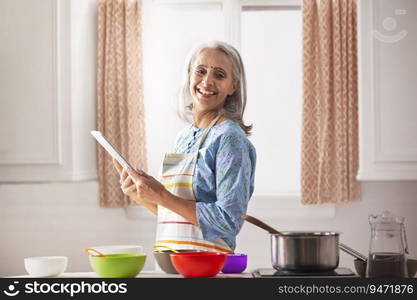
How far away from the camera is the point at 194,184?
5.60 ft

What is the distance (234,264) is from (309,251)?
0.22 m

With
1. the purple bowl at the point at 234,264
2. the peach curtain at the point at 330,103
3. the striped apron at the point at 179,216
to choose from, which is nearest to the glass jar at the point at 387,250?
the purple bowl at the point at 234,264

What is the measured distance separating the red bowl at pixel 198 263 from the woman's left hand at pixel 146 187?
0.94 feet

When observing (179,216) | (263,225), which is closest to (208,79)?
(179,216)

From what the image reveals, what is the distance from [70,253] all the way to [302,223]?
0.89m

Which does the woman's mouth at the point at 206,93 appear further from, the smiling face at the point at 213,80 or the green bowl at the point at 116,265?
the green bowl at the point at 116,265

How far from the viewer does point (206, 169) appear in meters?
1.69

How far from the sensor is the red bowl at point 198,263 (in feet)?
4.16

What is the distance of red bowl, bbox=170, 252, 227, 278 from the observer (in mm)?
1268

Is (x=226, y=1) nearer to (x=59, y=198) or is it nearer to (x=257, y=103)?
(x=257, y=103)

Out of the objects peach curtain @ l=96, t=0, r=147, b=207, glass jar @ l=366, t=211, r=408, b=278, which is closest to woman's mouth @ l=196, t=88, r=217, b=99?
glass jar @ l=366, t=211, r=408, b=278

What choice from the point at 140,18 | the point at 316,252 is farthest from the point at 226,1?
the point at 316,252

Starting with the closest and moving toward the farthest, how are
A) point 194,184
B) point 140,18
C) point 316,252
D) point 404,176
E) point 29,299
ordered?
point 29,299 → point 316,252 → point 194,184 → point 404,176 → point 140,18

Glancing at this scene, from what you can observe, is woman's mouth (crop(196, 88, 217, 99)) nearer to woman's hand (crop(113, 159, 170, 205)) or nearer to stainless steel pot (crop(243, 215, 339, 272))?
woman's hand (crop(113, 159, 170, 205))
